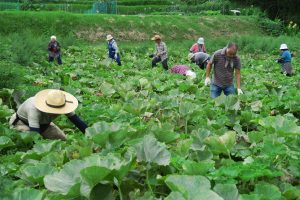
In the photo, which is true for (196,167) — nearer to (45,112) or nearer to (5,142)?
(5,142)

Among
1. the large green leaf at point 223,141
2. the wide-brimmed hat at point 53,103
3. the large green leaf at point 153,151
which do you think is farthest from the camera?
the wide-brimmed hat at point 53,103

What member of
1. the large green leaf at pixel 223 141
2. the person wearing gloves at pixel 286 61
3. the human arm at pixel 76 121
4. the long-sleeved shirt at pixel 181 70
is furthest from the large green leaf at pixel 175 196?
the person wearing gloves at pixel 286 61

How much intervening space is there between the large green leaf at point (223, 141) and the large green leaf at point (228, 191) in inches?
41.0

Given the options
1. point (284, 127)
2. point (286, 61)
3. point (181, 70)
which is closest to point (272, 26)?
point (286, 61)

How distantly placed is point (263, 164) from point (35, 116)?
3.01 meters

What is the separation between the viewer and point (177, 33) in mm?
31719

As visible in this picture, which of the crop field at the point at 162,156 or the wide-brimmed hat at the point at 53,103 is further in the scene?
the wide-brimmed hat at the point at 53,103

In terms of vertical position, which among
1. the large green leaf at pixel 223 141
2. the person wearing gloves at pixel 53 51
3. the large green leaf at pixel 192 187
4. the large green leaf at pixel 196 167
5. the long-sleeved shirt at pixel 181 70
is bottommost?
the person wearing gloves at pixel 53 51

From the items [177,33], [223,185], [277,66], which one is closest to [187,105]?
[223,185]

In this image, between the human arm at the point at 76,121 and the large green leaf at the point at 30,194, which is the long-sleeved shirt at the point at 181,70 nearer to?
the human arm at the point at 76,121

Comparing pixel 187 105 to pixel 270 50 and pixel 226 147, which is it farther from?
pixel 270 50

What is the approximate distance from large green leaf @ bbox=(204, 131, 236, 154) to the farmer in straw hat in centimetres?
200

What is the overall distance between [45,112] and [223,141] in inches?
90.5

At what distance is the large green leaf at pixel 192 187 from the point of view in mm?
2551
